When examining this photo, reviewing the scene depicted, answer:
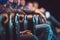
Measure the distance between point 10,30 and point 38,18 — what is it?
27 centimetres

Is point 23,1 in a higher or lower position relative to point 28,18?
higher

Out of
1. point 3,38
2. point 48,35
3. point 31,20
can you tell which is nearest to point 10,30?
point 3,38

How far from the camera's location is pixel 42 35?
4.88 ft

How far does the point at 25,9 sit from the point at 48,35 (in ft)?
1.03

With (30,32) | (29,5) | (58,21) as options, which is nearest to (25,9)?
(29,5)

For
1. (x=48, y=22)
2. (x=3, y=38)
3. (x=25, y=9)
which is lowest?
(x=3, y=38)

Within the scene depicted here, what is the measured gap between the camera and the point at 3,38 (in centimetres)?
149

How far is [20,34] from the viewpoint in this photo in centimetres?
147

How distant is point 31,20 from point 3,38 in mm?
300

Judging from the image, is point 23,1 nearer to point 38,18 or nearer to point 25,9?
point 25,9

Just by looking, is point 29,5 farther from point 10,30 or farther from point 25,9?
point 10,30

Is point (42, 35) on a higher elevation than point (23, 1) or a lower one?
lower

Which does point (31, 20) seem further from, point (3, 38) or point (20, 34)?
point (3, 38)

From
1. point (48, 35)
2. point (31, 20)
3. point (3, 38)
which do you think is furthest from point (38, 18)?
point (3, 38)
